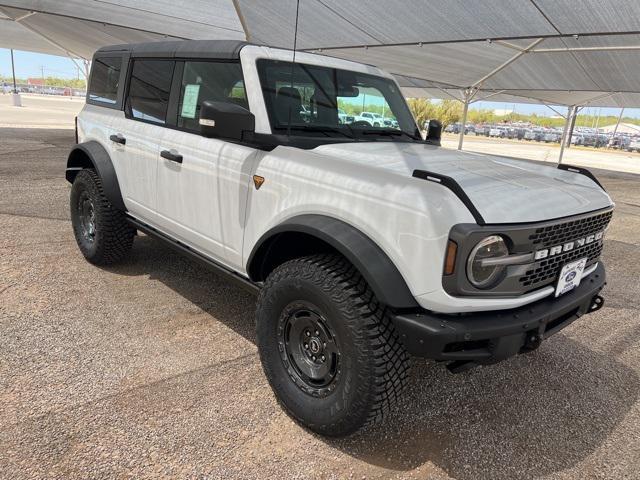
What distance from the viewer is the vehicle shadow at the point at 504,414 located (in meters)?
2.32

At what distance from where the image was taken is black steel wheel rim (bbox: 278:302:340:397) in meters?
2.30

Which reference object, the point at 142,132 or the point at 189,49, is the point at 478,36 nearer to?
the point at 189,49

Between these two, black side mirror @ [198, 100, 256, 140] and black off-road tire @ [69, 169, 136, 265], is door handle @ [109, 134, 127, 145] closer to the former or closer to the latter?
black off-road tire @ [69, 169, 136, 265]

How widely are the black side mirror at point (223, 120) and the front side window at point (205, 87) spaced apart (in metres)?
0.36

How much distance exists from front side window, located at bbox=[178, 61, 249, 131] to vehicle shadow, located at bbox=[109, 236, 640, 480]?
4.85ft

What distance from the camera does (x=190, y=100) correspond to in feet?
10.6

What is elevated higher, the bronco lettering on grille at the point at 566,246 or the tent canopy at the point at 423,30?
the tent canopy at the point at 423,30

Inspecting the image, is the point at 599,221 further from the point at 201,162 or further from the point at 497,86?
the point at 497,86

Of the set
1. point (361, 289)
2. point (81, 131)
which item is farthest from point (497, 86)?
point (361, 289)

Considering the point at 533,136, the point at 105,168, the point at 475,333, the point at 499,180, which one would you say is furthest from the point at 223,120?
the point at 533,136

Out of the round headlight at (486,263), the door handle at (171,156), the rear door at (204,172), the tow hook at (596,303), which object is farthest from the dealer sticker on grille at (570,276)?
the door handle at (171,156)

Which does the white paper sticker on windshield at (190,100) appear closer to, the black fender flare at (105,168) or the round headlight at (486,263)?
the black fender flare at (105,168)

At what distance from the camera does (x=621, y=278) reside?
531 centimetres

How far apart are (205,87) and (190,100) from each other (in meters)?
0.18
